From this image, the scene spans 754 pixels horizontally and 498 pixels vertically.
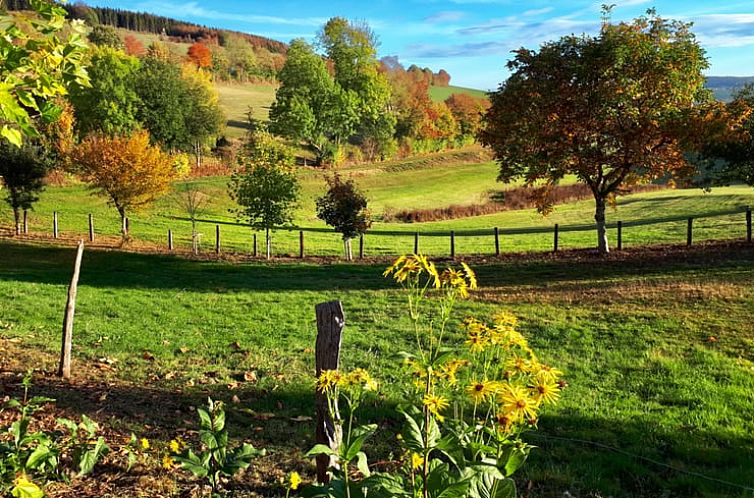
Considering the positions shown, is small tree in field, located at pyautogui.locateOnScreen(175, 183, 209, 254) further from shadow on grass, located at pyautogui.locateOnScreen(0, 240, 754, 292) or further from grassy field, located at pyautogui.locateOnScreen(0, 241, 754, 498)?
grassy field, located at pyautogui.locateOnScreen(0, 241, 754, 498)

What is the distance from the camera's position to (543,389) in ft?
9.79

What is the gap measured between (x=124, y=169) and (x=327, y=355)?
78.3ft

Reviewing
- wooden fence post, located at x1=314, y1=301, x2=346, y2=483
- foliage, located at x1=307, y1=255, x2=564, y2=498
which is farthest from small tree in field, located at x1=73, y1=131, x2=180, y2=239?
foliage, located at x1=307, y1=255, x2=564, y2=498

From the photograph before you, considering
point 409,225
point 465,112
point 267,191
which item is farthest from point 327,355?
point 465,112

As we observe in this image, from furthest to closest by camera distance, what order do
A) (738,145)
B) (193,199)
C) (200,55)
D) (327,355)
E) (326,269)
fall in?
(200,55) < (193,199) < (326,269) < (738,145) < (327,355)

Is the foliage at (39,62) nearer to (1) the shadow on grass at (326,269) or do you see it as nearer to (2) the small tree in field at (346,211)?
(1) the shadow on grass at (326,269)

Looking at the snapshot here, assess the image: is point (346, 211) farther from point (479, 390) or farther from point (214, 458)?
point (479, 390)

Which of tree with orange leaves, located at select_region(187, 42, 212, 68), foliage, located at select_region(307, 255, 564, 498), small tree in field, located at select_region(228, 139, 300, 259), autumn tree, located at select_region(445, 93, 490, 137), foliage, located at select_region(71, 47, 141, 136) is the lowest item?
foliage, located at select_region(307, 255, 564, 498)

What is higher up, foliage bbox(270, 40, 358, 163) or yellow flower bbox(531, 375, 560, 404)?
foliage bbox(270, 40, 358, 163)

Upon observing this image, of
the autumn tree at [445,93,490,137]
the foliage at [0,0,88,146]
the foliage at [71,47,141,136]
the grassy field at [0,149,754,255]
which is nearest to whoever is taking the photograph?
the foliage at [0,0,88,146]

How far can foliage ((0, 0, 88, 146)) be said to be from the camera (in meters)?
3.73

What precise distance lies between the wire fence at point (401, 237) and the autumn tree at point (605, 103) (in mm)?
4193

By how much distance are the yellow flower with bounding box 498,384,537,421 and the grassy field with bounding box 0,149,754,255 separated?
855 inches

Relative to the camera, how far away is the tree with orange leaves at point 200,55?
113 metres
